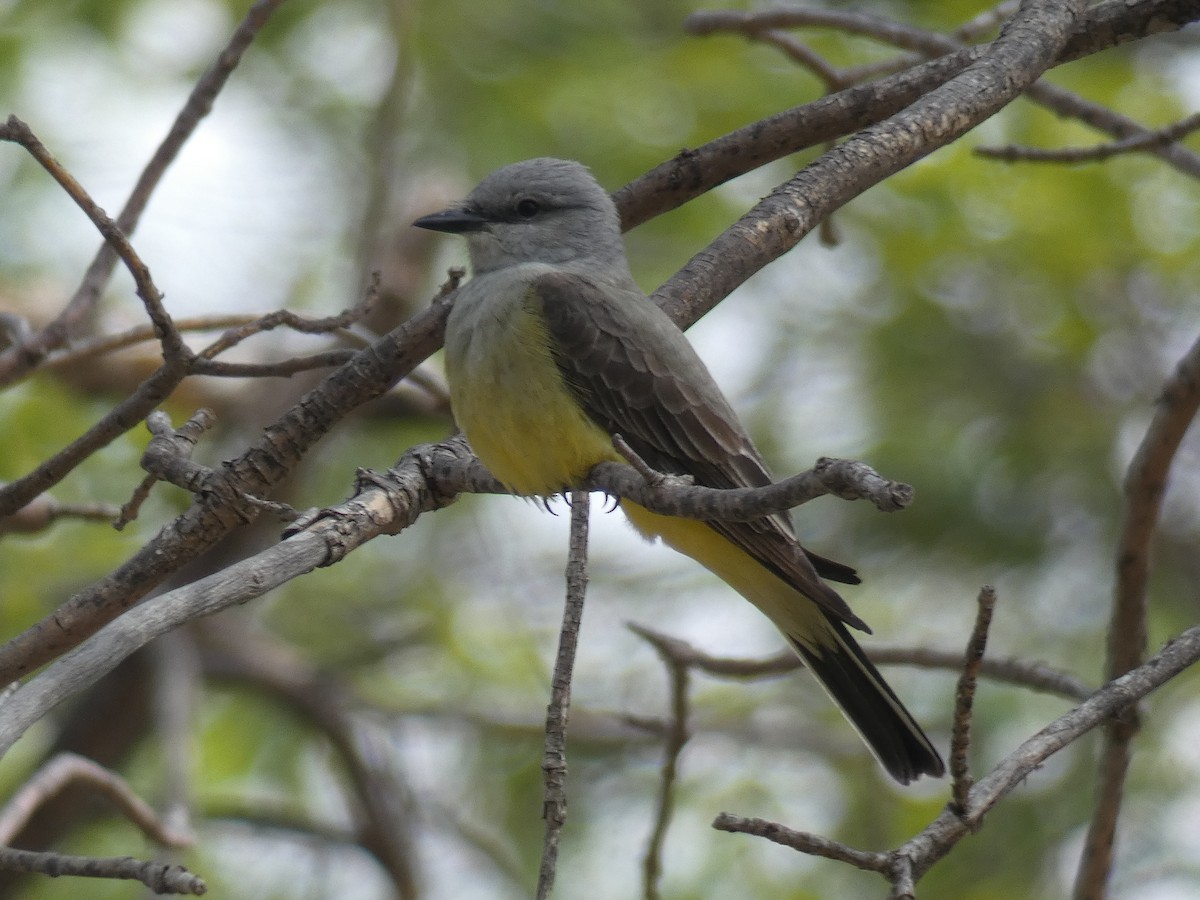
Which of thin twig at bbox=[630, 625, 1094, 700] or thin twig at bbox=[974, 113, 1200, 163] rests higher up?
thin twig at bbox=[974, 113, 1200, 163]

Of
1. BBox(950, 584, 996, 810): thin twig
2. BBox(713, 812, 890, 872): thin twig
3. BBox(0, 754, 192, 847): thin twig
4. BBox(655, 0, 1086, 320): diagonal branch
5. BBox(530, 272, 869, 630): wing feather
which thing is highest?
BBox(655, 0, 1086, 320): diagonal branch

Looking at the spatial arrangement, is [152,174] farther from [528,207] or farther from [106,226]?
[528,207]

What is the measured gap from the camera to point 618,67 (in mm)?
7730

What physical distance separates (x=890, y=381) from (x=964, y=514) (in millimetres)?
1029

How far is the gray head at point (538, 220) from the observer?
17.2 ft

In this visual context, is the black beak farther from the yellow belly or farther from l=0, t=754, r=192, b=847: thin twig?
l=0, t=754, r=192, b=847: thin twig

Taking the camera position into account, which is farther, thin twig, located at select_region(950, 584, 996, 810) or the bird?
the bird

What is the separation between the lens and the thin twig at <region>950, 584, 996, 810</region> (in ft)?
8.15

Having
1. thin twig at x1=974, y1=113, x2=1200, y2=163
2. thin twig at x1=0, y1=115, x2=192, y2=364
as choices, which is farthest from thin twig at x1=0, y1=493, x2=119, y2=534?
thin twig at x1=974, y1=113, x2=1200, y2=163

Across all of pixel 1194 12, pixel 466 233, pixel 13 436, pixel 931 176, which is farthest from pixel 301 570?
pixel 931 176

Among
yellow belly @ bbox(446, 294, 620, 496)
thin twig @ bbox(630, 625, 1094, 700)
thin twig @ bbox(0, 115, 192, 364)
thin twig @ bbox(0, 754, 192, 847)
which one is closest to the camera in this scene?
thin twig @ bbox(0, 115, 192, 364)

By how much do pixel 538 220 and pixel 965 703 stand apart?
313 centimetres

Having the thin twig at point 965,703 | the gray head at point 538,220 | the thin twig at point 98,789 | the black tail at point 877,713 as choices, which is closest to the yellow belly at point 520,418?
the gray head at point 538,220

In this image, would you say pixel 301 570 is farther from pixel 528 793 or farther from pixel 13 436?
pixel 528 793
